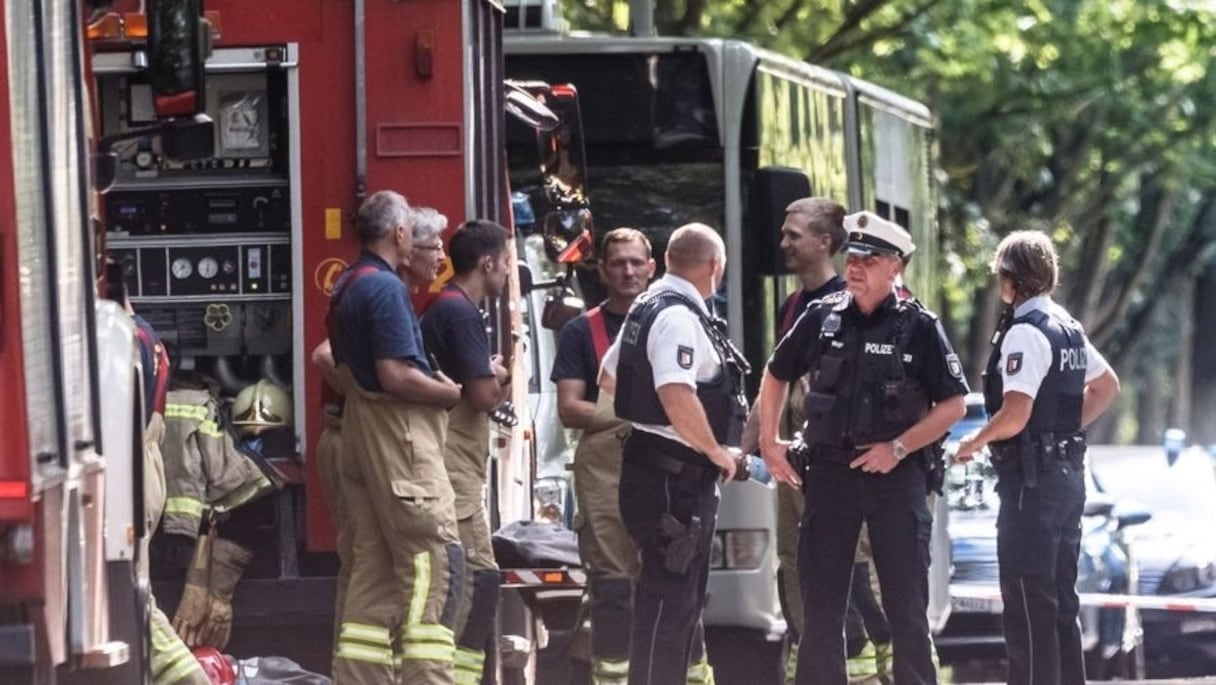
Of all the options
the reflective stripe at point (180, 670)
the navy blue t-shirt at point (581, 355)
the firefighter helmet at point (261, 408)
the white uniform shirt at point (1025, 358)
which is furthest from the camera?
the navy blue t-shirt at point (581, 355)

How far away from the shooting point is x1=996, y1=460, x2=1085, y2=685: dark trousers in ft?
34.2

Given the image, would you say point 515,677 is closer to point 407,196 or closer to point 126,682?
point 407,196

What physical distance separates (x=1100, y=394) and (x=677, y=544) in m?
2.09

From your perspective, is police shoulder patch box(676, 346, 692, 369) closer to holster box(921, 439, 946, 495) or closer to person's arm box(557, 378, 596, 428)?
holster box(921, 439, 946, 495)

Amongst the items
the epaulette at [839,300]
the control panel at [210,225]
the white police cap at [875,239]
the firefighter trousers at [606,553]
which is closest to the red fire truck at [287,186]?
the control panel at [210,225]

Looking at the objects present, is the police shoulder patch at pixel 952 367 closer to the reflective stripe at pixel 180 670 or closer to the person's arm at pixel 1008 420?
the person's arm at pixel 1008 420

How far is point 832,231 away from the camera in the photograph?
10.8 metres

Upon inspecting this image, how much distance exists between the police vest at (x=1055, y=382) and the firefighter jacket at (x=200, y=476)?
2.67 meters

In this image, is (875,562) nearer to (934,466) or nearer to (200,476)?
(934,466)

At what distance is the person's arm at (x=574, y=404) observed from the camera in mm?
10953

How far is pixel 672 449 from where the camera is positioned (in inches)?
389

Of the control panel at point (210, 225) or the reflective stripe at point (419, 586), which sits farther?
the control panel at point (210, 225)

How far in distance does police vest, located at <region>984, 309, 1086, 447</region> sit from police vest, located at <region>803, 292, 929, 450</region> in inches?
32.8

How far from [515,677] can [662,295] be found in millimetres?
2546
